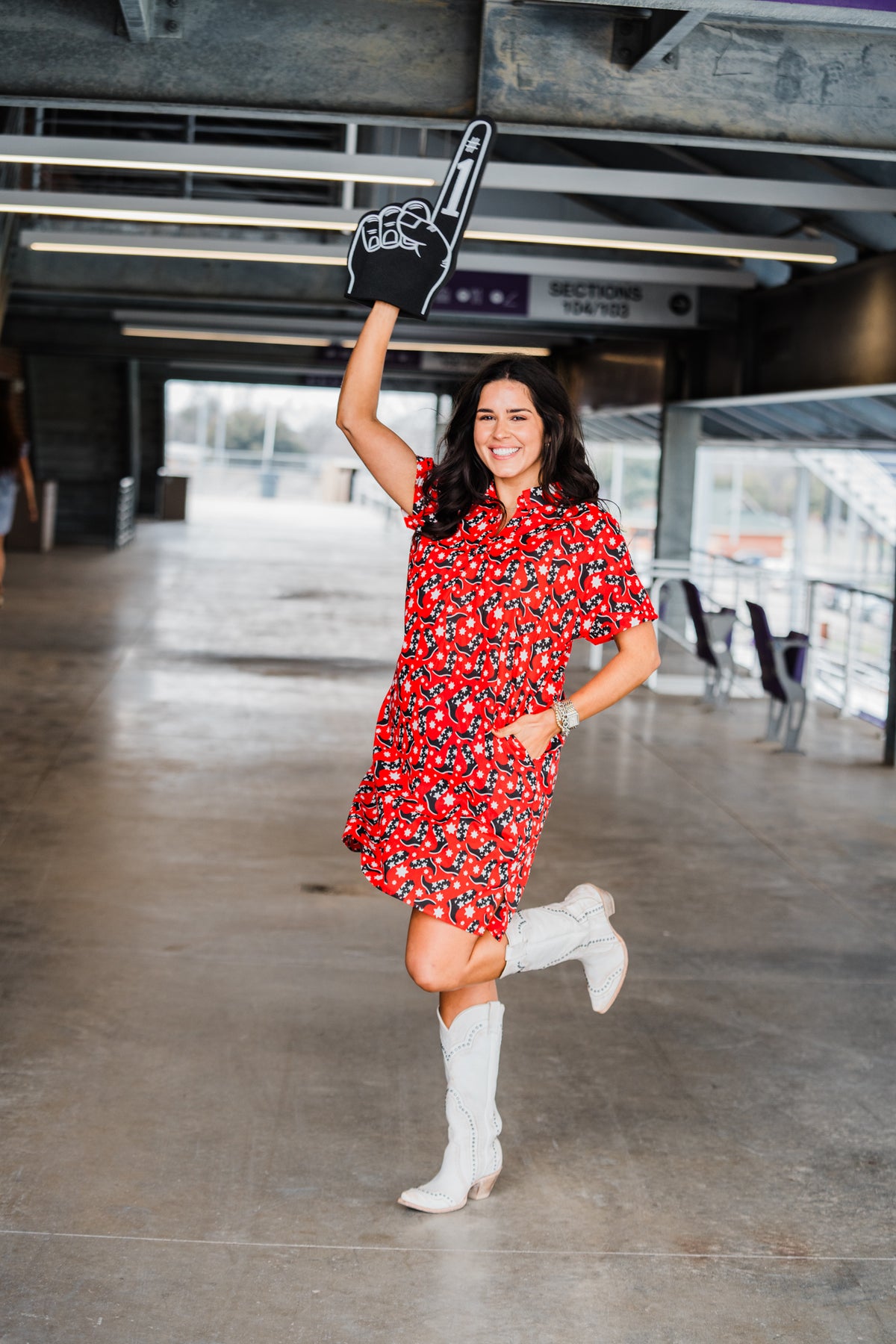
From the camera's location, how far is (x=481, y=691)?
8.95 feet

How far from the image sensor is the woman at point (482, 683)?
2.73m

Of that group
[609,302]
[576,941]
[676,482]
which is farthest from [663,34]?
[676,482]

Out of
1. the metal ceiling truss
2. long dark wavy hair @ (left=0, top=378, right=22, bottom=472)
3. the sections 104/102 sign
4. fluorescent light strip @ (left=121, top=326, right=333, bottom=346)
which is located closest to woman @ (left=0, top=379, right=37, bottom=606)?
long dark wavy hair @ (left=0, top=378, right=22, bottom=472)

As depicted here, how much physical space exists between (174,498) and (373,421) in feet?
92.8

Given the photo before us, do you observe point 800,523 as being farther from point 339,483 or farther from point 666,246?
point 339,483

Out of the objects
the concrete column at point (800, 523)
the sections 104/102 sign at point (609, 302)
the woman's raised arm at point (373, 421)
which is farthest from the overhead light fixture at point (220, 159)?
the concrete column at point (800, 523)

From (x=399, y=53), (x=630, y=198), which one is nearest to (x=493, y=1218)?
(x=399, y=53)

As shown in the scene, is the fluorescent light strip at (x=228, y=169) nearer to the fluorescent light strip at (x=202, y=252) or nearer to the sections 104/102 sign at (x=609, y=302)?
the fluorescent light strip at (x=202, y=252)

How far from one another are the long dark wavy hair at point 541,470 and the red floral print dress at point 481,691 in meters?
0.03

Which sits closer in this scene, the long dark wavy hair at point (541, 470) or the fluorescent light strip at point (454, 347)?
the long dark wavy hair at point (541, 470)

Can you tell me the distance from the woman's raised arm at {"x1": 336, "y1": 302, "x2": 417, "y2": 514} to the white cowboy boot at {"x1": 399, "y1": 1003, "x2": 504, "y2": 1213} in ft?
3.50

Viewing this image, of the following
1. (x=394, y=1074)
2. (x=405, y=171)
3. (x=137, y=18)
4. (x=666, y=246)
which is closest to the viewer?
(x=394, y=1074)

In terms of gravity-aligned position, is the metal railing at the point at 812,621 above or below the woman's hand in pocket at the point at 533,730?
below

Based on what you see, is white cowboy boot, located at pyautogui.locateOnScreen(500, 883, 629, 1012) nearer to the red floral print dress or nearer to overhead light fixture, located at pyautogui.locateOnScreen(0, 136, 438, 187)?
the red floral print dress
